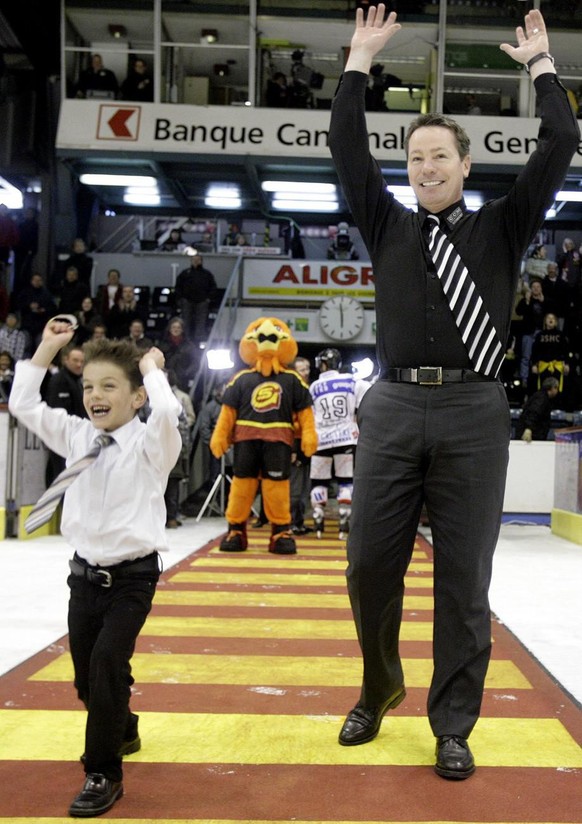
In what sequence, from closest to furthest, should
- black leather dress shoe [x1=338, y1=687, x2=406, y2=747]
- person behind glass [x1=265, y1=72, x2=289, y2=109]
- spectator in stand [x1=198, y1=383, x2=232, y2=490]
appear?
black leather dress shoe [x1=338, y1=687, x2=406, y2=747] < spectator in stand [x1=198, y1=383, x2=232, y2=490] < person behind glass [x1=265, y1=72, x2=289, y2=109]

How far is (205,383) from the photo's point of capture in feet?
45.6

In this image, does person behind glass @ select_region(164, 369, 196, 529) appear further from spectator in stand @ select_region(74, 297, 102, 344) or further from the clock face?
the clock face

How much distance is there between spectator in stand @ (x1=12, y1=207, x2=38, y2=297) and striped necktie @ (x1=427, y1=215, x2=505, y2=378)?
16054 mm

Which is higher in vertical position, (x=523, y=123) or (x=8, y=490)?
(x=523, y=123)

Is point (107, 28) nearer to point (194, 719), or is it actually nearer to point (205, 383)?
point (205, 383)

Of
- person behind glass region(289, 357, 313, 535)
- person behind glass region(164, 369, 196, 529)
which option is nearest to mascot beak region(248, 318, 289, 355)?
person behind glass region(289, 357, 313, 535)

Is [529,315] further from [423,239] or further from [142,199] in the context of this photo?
[423,239]

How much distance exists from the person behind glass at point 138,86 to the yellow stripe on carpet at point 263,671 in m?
15.0

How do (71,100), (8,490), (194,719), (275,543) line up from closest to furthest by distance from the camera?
(194,719), (275,543), (8,490), (71,100)

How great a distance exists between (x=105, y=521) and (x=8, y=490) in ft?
20.5

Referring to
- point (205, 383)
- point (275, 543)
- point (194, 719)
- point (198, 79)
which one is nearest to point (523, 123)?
point (198, 79)

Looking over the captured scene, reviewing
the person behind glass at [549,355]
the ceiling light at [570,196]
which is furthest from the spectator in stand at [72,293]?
the ceiling light at [570,196]

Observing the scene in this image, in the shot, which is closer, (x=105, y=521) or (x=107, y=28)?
(x=105, y=521)

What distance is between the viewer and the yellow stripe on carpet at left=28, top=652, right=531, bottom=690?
3.59 m
